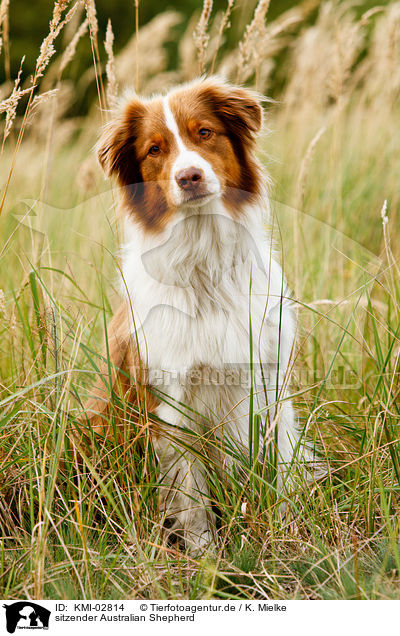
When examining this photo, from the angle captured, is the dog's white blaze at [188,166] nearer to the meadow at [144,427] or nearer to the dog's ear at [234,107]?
the dog's ear at [234,107]

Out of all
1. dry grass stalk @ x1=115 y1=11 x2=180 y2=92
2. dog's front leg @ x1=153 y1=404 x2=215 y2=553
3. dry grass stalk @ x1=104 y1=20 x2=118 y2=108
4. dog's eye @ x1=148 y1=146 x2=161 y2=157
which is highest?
dry grass stalk @ x1=115 y1=11 x2=180 y2=92

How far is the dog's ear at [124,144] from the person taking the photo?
2527 mm

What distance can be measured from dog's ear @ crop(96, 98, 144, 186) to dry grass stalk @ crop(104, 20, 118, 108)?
16 centimetres

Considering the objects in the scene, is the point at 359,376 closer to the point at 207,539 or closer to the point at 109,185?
the point at 207,539

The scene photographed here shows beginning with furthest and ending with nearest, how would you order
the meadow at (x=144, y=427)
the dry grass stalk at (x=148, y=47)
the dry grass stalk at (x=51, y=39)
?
the dry grass stalk at (x=148, y=47) → the dry grass stalk at (x=51, y=39) → the meadow at (x=144, y=427)

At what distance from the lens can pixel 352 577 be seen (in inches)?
77.0

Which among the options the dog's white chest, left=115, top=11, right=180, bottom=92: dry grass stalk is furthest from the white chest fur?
left=115, top=11, right=180, bottom=92: dry grass stalk

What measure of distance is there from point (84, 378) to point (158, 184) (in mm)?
929

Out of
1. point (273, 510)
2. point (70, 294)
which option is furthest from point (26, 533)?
point (70, 294)

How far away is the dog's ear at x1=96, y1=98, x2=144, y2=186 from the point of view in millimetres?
2527

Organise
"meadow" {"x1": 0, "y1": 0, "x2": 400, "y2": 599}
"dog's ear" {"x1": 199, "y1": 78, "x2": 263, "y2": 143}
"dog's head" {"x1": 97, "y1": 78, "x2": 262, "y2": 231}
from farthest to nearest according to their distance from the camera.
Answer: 1. "dog's ear" {"x1": 199, "y1": 78, "x2": 263, "y2": 143}
2. "dog's head" {"x1": 97, "y1": 78, "x2": 262, "y2": 231}
3. "meadow" {"x1": 0, "y1": 0, "x2": 400, "y2": 599}
